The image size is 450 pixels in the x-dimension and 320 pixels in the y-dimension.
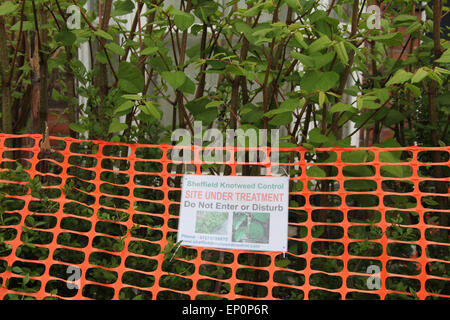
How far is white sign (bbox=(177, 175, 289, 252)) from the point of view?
3.18 ft

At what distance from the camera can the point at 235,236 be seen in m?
0.97

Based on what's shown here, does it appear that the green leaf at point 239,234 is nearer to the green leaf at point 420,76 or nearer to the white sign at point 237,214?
the white sign at point 237,214

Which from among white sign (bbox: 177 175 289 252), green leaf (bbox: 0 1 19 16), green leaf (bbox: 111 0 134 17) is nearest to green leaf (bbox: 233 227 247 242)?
white sign (bbox: 177 175 289 252)

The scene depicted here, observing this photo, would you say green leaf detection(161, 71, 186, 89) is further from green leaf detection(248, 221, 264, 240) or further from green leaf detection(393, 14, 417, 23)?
green leaf detection(393, 14, 417, 23)

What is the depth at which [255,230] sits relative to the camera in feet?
3.20

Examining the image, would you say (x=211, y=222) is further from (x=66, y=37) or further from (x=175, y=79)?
(x=66, y=37)

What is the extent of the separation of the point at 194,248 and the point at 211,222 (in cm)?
10

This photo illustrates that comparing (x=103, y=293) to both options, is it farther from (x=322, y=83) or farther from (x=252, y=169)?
(x=322, y=83)

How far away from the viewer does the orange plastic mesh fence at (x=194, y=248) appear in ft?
3.25

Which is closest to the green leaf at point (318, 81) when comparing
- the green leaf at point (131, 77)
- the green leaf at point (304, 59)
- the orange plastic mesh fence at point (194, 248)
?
the green leaf at point (304, 59)

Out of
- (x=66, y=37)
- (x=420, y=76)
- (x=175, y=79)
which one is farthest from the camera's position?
(x=66, y=37)

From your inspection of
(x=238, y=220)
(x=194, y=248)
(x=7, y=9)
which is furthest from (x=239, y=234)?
(x=7, y=9)

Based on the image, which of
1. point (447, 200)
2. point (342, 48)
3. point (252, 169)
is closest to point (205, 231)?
point (252, 169)

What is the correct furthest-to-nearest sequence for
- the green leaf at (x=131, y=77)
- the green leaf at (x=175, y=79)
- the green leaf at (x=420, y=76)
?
the green leaf at (x=131, y=77)
the green leaf at (x=175, y=79)
the green leaf at (x=420, y=76)
